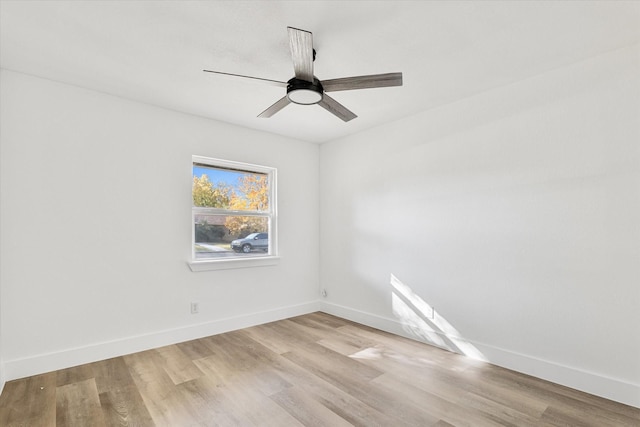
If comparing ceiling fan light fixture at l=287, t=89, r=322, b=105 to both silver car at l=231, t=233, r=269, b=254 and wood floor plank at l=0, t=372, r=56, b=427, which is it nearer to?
silver car at l=231, t=233, r=269, b=254

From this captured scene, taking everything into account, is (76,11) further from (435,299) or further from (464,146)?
(435,299)

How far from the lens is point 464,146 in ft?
9.88

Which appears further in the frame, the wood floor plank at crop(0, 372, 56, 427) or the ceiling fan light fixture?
the ceiling fan light fixture

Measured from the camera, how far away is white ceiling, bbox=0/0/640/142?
183cm

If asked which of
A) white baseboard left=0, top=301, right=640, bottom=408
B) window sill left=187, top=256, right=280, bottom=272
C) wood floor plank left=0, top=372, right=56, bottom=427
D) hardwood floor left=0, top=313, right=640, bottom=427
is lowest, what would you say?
hardwood floor left=0, top=313, right=640, bottom=427

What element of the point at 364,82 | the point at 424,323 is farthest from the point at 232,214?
the point at 424,323

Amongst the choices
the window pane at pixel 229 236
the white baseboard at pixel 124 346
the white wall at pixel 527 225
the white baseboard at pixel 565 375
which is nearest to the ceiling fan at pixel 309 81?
the white wall at pixel 527 225

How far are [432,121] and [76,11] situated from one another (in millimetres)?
3002

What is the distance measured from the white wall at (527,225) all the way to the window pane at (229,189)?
60.4 inches

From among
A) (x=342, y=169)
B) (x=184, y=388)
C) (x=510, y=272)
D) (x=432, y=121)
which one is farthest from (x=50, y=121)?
(x=510, y=272)

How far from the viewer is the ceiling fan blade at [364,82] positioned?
198 cm

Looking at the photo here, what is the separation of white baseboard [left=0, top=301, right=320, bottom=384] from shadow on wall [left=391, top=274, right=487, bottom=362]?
1554 millimetres

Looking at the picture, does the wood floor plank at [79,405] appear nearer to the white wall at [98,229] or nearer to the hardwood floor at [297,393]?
the hardwood floor at [297,393]

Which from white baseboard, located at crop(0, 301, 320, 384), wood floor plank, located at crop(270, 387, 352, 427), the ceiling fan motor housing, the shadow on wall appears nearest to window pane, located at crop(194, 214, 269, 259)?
white baseboard, located at crop(0, 301, 320, 384)
